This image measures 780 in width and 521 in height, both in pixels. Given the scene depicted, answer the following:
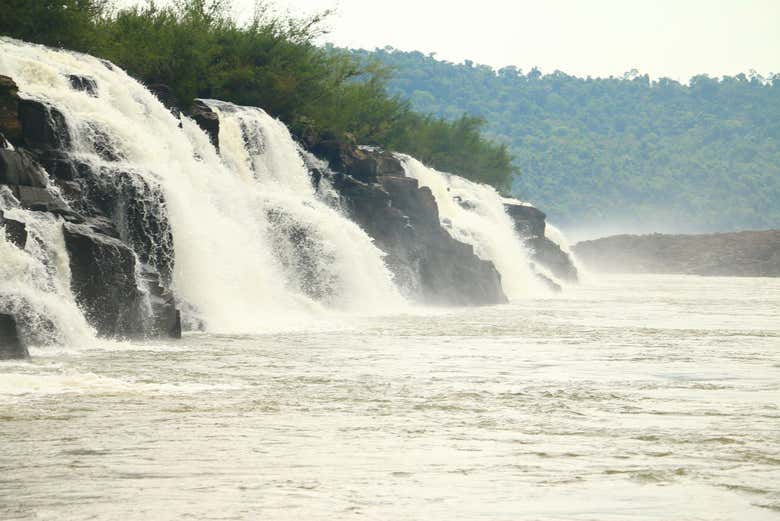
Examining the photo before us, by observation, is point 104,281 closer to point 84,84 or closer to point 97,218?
point 97,218

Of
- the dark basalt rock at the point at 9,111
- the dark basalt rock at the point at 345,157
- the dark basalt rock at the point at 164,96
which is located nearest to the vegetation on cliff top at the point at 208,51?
the dark basalt rock at the point at 345,157

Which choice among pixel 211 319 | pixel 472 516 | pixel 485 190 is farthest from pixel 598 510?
pixel 485 190

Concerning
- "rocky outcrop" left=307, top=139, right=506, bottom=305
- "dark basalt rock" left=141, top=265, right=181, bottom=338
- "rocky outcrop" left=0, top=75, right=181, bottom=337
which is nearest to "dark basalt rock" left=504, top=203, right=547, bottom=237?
"rocky outcrop" left=307, top=139, right=506, bottom=305

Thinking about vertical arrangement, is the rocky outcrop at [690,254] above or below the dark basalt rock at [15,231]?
above

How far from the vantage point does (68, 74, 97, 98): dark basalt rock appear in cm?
2741

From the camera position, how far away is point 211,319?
982 inches

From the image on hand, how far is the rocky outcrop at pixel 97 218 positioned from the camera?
68.9 feet

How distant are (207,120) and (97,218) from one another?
11494 millimetres

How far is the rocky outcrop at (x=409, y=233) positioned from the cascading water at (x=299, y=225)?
5.58ft

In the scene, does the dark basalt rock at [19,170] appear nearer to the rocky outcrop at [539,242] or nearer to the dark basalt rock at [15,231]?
the dark basalt rock at [15,231]

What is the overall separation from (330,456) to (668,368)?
9011 millimetres

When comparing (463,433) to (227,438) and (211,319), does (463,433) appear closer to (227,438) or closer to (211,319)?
(227,438)

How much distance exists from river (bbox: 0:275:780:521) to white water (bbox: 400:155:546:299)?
28.0 m

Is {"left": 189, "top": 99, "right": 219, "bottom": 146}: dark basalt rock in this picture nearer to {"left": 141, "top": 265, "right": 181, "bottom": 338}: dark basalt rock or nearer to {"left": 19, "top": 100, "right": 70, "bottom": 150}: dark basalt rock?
{"left": 19, "top": 100, "right": 70, "bottom": 150}: dark basalt rock
